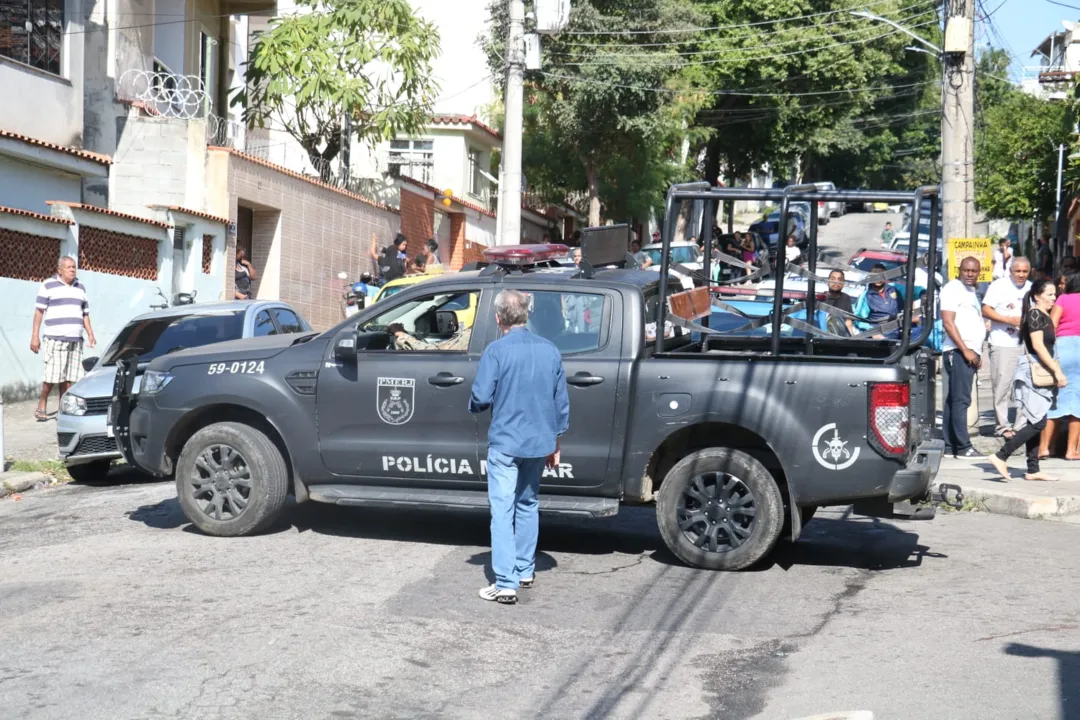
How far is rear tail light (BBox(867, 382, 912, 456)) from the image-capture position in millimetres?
7793

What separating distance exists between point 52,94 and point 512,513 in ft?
53.5

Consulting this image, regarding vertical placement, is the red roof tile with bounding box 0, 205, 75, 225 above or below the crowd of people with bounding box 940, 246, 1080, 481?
above

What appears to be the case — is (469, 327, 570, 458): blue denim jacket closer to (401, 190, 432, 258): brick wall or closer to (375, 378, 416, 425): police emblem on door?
(375, 378, 416, 425): police emblem on door

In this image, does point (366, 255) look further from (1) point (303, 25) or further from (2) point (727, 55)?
(2) point (727, 55)

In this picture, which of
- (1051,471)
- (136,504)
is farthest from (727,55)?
(136,504)

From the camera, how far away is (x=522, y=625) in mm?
6867

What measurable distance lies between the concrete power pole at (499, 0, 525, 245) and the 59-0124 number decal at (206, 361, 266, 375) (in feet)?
38.4

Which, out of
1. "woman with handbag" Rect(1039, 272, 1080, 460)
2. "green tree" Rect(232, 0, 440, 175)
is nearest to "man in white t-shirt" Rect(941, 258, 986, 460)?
"woman with handbag" Rect(1039, 272, 1080, 460)

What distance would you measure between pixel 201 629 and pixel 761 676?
2760mm

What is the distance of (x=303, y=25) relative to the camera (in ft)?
88.0

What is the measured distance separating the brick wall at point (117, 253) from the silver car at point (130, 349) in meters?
6.15

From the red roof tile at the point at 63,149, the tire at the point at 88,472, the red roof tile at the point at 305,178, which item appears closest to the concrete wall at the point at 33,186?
the red roof tile at the point at 63,149

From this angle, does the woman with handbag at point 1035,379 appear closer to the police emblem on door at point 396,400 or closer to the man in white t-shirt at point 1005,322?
the man in white t-shirt at point 1005,322

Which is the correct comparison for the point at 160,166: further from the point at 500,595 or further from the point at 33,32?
the point at 500,595
